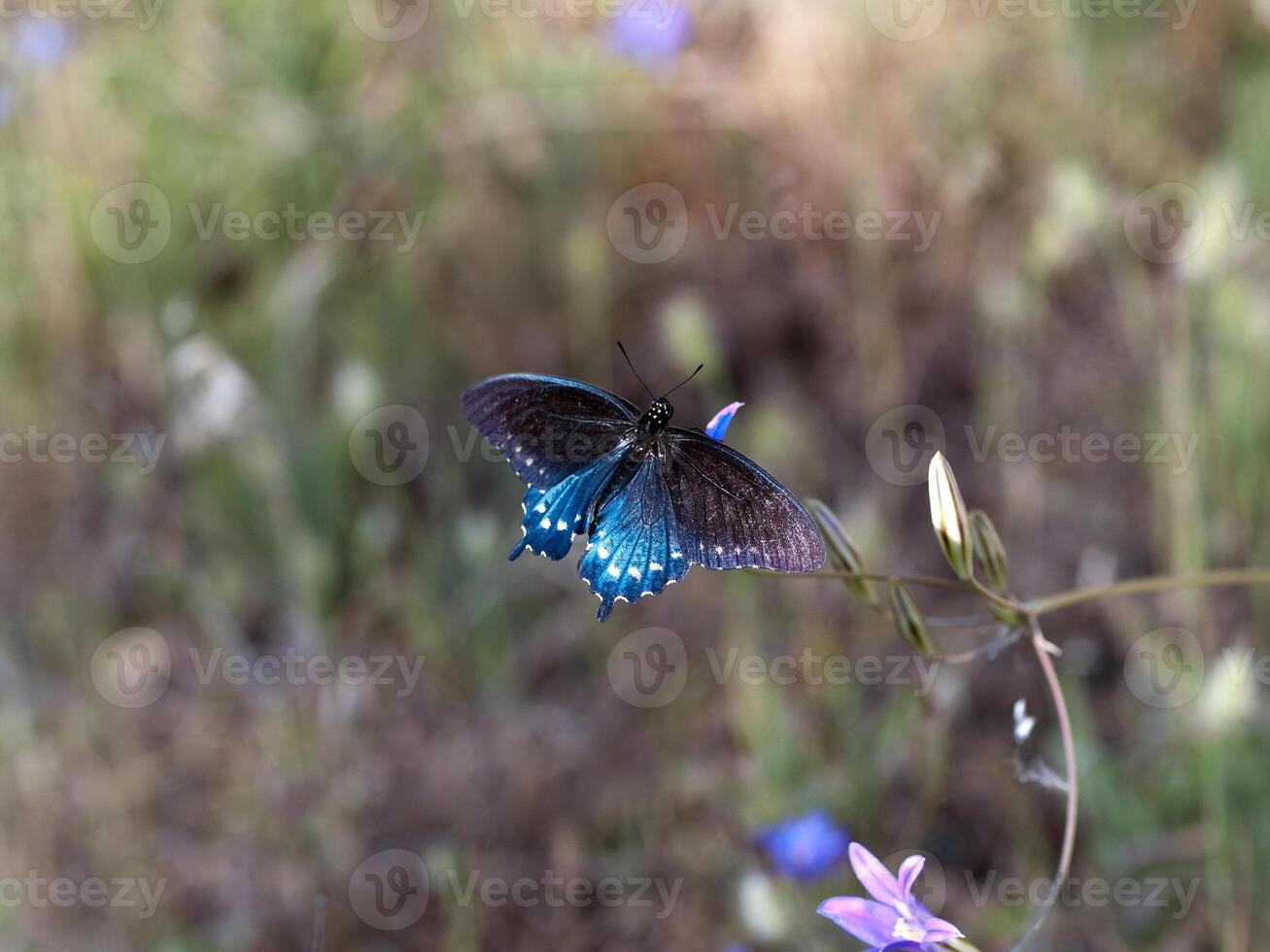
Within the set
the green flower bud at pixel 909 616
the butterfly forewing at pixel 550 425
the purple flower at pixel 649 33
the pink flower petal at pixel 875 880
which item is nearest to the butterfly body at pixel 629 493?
the butterfly forewing at pixel 550 425

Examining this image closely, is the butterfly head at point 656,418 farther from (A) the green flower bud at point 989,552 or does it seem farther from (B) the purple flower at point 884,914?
(B) the purple flower at point 884,914

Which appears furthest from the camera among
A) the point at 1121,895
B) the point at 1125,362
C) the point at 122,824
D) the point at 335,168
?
the point at 335,168

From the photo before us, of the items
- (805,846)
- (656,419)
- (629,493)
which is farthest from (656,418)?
(805,846)

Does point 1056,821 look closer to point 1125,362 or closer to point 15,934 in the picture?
point 1125,362

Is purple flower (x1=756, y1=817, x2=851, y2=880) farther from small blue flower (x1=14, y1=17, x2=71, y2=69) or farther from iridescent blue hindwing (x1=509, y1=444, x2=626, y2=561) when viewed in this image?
small blue flower (x1=14, y1=17, x2=71, y2=69)

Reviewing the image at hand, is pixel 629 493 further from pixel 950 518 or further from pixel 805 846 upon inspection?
pixel 805 846

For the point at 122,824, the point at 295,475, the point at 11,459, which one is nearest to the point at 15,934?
the point at 122,824

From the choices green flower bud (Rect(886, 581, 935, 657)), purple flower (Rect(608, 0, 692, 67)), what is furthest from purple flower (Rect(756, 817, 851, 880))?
purple flower (Rect(608, 0, 692, 67))
